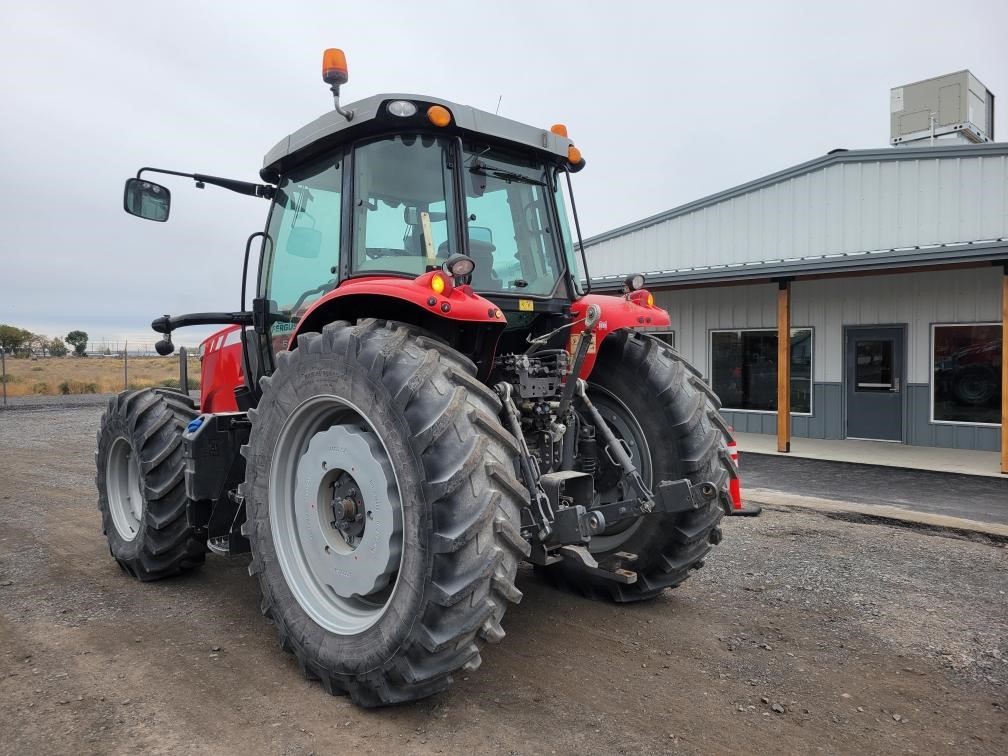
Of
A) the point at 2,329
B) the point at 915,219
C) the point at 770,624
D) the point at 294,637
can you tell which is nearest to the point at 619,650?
the point at 770,624

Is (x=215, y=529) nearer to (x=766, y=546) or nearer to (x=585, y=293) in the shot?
(x=585, y=293)

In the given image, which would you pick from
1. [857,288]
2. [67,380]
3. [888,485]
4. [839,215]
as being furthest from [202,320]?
[67,380]

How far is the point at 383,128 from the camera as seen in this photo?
11.3 ft

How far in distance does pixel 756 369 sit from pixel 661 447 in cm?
1011

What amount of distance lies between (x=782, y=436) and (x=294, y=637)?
378 inches

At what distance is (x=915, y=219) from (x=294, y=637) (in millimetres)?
11202

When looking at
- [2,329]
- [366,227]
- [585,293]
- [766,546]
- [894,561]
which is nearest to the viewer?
[366,227]

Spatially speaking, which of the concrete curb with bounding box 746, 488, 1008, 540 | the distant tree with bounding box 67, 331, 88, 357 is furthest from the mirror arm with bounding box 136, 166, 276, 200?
the distant tree with bounding box 67, 331, 88, 357

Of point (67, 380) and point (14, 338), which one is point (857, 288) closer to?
point (67, 380)

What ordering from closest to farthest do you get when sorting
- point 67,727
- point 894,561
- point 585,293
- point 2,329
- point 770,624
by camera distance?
point 67,727
point 770,624
point 585,293
point 894,561
point 2,329

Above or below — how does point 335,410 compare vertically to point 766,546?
above

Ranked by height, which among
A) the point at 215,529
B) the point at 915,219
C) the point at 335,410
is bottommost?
the point at 215,529

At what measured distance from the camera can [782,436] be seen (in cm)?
1105

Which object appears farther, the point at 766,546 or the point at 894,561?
the point at 766,546
